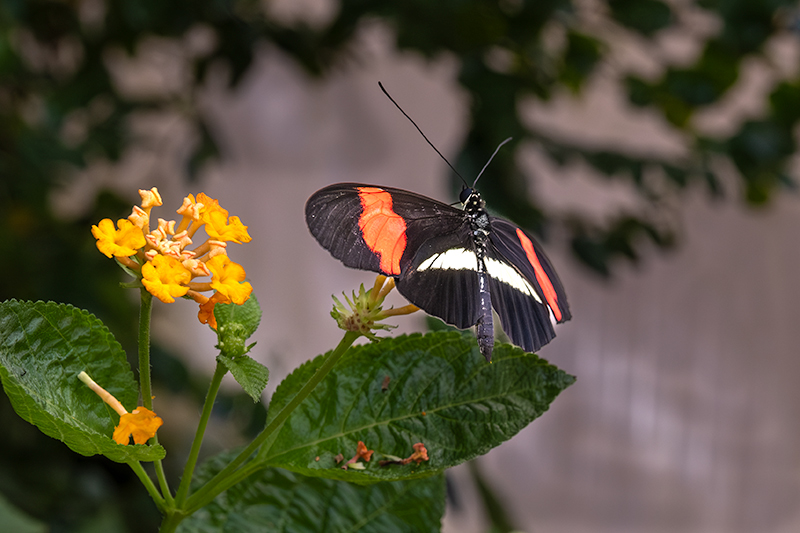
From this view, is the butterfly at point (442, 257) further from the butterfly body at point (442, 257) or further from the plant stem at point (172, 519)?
the plant stem at point (172, 519)

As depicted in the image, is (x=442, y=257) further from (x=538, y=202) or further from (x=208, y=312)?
(x=538, y=202)

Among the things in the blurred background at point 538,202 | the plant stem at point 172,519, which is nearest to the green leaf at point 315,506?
the plant stem at point 172,519

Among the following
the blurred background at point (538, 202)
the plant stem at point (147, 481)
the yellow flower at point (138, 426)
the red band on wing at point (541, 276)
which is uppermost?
the blurred background at point (538, 202)

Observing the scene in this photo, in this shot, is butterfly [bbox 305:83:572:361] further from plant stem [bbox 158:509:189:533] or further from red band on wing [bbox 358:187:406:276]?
plant stem [bbox 158:509:189:533]

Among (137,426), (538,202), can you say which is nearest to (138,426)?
(137,426)

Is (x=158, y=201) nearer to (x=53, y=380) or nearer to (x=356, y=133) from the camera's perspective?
(x=53, y=380)

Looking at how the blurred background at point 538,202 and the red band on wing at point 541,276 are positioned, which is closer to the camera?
the red band on wing at point 541,276

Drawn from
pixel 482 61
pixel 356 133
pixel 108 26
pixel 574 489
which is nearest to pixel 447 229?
pixel 482 61
